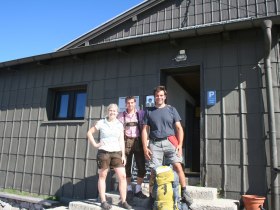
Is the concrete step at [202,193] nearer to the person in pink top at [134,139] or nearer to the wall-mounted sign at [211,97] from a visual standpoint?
the person in pink top at [134,139]

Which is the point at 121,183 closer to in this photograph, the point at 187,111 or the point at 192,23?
the point at 187,111

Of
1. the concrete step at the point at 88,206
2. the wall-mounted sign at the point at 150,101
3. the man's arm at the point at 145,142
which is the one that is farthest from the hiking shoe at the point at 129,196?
the wall-mounted sign at the point at 150,101

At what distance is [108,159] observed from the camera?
164 inches

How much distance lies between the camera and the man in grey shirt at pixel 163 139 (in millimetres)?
4004

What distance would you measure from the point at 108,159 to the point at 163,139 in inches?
33.9

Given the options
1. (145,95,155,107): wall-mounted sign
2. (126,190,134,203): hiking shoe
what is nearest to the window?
(145,95,155,107): wall-mounted sign

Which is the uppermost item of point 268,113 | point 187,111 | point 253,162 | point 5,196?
point 187,111

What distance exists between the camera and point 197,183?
207 inches

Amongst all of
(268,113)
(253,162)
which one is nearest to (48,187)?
(253,162)

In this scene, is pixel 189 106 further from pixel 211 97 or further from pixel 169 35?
pixel 169 35

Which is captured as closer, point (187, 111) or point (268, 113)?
point (268, 113)

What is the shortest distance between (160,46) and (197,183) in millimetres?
2931

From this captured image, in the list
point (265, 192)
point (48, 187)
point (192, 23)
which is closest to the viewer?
point (265, 192)

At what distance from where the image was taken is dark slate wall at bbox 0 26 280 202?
4973 mm
